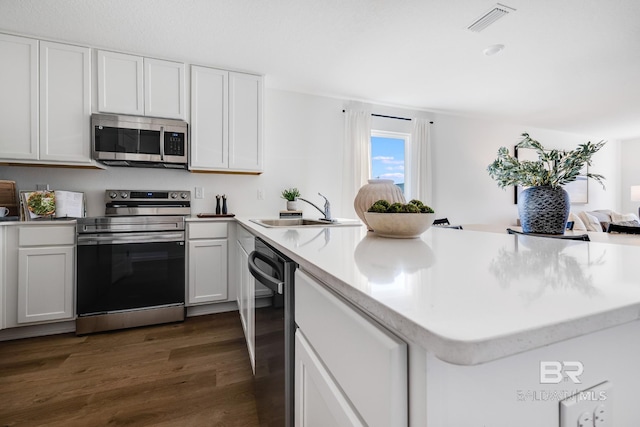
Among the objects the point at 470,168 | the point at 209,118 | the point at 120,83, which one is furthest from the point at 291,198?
the point at 470,168

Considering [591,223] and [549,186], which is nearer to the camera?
[549,186]

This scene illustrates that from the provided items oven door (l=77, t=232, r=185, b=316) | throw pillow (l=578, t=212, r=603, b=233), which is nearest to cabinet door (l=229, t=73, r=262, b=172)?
oven door (l=77, t=232, r=185, b=316)

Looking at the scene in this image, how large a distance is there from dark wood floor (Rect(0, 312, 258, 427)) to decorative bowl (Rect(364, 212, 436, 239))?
1.11 meters

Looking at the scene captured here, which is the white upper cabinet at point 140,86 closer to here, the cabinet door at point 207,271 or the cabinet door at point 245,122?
the cabinet door at point 245,122

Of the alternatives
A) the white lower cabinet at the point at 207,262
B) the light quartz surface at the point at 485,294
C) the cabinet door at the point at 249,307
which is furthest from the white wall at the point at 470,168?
the light quartz surface at the point at 485,294

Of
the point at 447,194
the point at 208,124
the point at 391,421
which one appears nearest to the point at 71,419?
the point at 391,421

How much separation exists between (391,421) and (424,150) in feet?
13.6

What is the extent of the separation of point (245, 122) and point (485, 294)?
2862 mm

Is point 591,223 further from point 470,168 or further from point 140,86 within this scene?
point 140,86

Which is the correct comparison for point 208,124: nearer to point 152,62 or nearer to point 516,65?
point 152,62

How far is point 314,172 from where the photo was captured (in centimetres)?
356

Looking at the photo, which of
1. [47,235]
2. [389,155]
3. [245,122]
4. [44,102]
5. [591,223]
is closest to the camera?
[47,235]

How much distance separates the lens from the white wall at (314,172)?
2758 mm

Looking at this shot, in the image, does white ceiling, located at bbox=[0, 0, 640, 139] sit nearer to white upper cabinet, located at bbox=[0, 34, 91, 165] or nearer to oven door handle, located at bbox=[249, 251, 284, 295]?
white upper cabinet, located at bbox=[0, 34, 91, 165]
